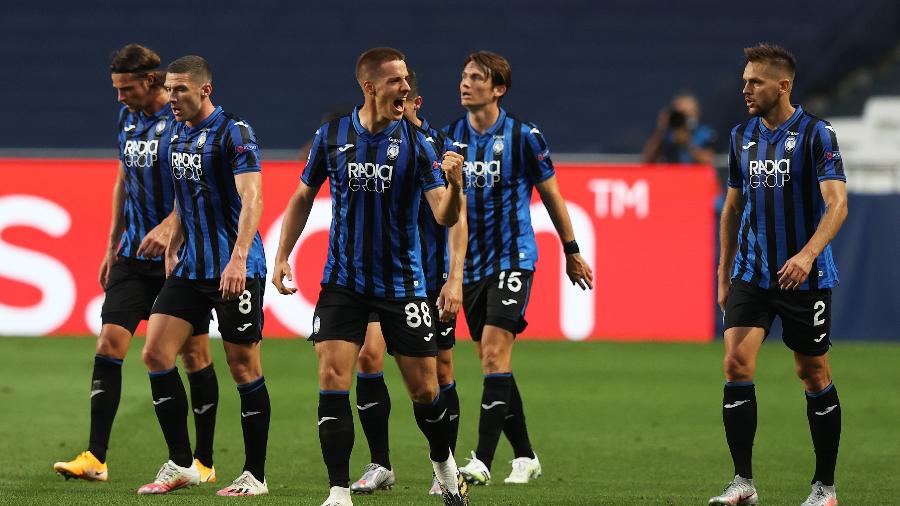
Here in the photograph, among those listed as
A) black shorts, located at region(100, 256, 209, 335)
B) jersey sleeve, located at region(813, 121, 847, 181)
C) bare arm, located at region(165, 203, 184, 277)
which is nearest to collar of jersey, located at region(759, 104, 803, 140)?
jersey sleeve, located at region(813, 121, 847, 181)

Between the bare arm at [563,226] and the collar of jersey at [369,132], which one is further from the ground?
the collar of jersey at [369,132]

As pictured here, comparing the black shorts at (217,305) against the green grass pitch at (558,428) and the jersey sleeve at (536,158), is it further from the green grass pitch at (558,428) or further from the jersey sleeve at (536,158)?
the jersey sleeve at (536,158)

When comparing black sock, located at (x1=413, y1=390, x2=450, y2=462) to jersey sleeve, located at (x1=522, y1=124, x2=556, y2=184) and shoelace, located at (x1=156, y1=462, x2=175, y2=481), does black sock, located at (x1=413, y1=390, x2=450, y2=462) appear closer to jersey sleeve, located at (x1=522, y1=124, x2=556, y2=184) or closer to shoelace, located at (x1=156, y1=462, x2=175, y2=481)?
shoelace, located at (x1=156, y1=462, x2=175, y2=481)

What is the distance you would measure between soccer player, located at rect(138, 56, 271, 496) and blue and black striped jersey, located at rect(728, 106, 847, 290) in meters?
2.17

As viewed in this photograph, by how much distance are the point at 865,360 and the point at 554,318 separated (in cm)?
271

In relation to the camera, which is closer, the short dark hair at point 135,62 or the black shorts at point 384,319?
the black shorts at point 384,319

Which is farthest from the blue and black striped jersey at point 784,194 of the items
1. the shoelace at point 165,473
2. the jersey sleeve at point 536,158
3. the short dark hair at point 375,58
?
the shoelace at point 165,473

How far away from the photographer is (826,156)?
6258mm

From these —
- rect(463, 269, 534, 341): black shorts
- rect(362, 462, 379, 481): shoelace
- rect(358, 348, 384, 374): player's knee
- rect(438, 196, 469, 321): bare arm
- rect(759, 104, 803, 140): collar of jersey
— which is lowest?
rect(362, 462, 379, 481): shoelace

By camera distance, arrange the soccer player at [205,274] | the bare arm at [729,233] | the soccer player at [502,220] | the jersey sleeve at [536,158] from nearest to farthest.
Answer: the soccer player at [205,274] < the bare arm at [729,233] < the soccer player at [502,220] < the jersey sleeve at [536,158]

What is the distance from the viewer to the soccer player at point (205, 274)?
659 cm

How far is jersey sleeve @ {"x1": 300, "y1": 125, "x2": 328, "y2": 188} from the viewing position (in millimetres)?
6098

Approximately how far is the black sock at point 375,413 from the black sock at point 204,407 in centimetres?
73

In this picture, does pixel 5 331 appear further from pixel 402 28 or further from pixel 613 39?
pixel 613 39
